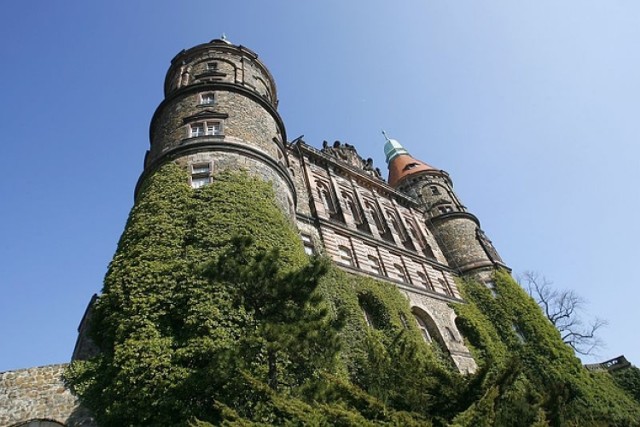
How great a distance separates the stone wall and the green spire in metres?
37.9

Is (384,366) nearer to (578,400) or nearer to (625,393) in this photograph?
(578,400)

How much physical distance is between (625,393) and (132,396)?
29.4 metres

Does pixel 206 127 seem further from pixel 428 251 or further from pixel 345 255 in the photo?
pixel 428 251

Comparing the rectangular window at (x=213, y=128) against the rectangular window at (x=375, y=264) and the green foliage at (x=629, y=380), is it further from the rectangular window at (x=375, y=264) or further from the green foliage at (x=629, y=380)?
the green foliage at (x=629, y=380)

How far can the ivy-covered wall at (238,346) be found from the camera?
8.48 metres

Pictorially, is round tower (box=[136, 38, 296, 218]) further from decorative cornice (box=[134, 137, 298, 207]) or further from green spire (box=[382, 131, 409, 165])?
green spire (box=[382, 131, 409, 165])

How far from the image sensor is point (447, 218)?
33.5m

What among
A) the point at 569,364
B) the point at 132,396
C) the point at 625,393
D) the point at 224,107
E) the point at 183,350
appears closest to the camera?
the point at 132,396

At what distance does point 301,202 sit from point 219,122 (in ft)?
22.0

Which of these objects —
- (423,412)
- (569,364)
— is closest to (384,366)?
(423,412)

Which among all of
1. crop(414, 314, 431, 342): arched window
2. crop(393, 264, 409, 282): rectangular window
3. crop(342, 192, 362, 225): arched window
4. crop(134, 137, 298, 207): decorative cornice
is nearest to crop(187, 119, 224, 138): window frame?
crop(134, 137, 298, 207): decorative cornice

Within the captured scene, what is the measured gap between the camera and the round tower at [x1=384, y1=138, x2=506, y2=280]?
30609mm

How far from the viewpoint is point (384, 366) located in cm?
1055

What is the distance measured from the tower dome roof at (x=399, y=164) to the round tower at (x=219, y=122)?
744 inches
